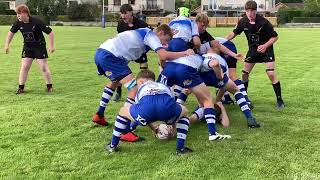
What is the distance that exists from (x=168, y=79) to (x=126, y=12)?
313cm

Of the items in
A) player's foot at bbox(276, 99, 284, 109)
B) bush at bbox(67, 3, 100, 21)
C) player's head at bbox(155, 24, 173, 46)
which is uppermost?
bush at bbox(67, 3, 100, 21)

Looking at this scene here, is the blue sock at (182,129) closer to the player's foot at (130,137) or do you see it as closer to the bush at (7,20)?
the player's foot at (130,137)

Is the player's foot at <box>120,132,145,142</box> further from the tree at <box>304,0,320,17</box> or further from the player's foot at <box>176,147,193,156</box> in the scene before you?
the tree at <box>304,0,320,17</box>

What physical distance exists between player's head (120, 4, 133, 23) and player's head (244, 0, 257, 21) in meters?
2.37

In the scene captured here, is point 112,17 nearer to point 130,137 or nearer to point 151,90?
point 130,137

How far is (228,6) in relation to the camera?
332 ft

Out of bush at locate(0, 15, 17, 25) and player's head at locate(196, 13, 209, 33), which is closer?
player's head at locate(196, 13, 209, 33)

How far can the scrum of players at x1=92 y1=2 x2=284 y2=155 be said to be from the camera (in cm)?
630

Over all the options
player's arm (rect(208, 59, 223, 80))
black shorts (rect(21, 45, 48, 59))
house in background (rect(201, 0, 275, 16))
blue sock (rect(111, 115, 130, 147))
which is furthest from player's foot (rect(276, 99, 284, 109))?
house in background (rect(201, 0, 275, 16))

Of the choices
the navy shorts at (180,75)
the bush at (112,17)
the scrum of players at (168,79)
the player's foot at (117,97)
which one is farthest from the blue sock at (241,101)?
the bush at (112,17)

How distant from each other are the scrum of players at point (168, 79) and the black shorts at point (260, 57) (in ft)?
5.54

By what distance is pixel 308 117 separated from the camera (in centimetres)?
919

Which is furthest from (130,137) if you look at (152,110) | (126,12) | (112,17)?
(112,17)

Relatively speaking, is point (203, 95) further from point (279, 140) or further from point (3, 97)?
point (3, 97)
